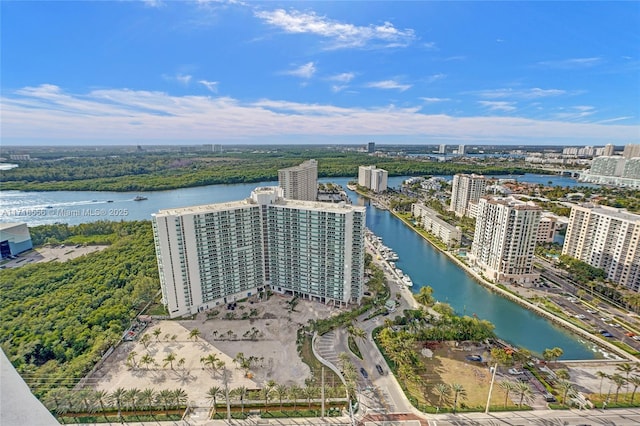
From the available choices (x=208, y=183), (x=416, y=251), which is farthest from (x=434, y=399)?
(x=208, y=183)

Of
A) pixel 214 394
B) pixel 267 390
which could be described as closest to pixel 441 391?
pixel 267 390

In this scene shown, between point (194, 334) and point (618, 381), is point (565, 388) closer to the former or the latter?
point (618, 381)

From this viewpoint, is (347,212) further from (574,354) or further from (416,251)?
(416,251)

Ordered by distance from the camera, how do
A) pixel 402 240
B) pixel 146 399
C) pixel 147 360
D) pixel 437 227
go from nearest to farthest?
pixel 146 399 → pixel 147 360 → pixel 437 227 → pixel 402 240

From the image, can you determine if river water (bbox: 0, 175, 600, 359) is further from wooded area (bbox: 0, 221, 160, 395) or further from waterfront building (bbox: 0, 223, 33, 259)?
wooded area (bbox: 0, 221, 160, 395)

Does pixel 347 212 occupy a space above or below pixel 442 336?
above

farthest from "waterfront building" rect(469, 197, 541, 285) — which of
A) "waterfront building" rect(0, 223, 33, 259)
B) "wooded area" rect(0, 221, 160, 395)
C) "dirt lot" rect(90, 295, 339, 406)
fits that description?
"waterfront building" rect(0, 223, 33, 259)
